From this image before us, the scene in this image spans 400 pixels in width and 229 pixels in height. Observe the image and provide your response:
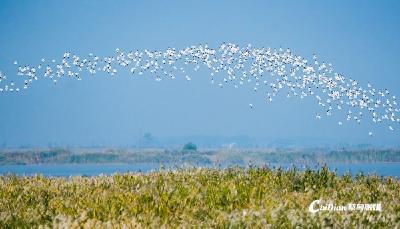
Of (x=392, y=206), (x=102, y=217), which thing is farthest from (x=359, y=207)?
(x=102, y=217)

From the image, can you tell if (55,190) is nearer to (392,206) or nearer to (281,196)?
(281,196)

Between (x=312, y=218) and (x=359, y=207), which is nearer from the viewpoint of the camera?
(x=312, y=218)

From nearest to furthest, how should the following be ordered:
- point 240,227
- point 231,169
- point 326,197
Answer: point 240,227, point 326,197, point 231,169

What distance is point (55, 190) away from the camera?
15.9 m

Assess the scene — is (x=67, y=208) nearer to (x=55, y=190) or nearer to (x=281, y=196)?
(x=55, y=190)

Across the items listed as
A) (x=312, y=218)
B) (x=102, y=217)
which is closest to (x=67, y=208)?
(x=102, y=217)

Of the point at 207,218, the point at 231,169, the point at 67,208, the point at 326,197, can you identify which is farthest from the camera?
the point at 231,169

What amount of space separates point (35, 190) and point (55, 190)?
547 millimetres

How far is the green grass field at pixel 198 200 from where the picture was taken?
36.4ft

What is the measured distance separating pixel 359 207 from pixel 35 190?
8.22 m

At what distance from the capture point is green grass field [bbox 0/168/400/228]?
11.1 metres

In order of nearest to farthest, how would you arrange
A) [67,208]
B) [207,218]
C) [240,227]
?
[240,227], [207,218], [67,208]

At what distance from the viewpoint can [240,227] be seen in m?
10.6

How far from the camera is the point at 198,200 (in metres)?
14.1
